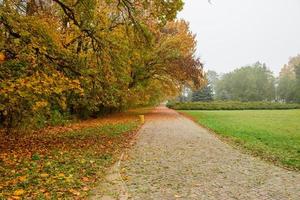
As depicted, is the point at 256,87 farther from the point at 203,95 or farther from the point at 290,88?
the point at 203,95

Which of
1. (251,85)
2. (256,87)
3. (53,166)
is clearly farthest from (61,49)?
(256,87)

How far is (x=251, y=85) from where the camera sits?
→ 88875 millimetres

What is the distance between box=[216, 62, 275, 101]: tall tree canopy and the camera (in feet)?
291

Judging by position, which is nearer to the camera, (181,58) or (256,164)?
(256,164)

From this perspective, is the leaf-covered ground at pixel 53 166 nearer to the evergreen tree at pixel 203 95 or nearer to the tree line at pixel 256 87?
the evergreen tree at pixel 203 95

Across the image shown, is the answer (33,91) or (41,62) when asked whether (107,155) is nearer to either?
(33,91)

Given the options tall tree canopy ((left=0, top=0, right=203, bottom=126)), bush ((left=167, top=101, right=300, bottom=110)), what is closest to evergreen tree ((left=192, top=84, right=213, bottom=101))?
bush ((left=167, top=101, right=300, bottom=110))

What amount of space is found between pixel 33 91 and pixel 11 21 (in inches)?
113

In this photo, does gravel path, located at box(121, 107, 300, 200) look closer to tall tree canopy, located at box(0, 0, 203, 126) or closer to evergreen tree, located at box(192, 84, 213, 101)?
tall tree canopy, located at box(0, 0, 203, 126)

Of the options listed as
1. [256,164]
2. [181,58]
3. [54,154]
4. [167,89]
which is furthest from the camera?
[167,89]

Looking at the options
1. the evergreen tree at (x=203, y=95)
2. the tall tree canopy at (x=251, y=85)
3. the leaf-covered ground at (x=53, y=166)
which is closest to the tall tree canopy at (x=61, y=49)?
the leaf-covered ground at (x=53, y=166)

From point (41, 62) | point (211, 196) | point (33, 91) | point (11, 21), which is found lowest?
point (211, 196)

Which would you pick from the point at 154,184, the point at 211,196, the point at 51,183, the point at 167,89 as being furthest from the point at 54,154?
the point at 167,89

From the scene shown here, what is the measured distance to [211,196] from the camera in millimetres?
6484
